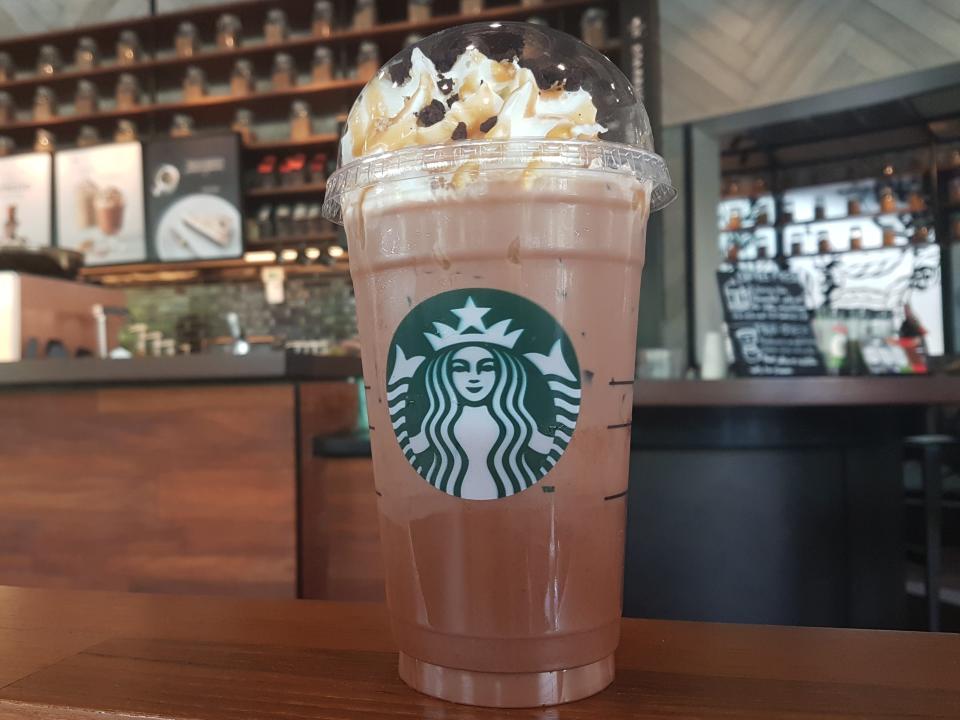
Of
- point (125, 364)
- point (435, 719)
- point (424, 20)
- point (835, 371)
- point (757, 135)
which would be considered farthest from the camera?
point (424, 20)

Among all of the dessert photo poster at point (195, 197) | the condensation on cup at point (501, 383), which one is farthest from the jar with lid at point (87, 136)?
the condensation on cup at point (501, 383)

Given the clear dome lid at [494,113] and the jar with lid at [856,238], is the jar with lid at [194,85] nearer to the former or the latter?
the jar with lid at [856,238]

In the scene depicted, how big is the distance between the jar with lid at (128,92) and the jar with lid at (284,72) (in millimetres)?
942

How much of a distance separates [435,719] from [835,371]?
2.27 meters

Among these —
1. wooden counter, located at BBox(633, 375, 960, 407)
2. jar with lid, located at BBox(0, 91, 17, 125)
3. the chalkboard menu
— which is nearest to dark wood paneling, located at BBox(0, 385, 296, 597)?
wooden counter, located at BBox(633, 375, 960, 407)

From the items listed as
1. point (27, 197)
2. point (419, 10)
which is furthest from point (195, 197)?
point (419, 10)

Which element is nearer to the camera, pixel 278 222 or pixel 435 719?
pixel 435 719

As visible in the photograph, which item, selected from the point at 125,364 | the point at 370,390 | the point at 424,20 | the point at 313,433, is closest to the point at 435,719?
the point at 370,390

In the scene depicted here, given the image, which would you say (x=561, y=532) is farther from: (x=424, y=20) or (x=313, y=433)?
(x=424, y=20)

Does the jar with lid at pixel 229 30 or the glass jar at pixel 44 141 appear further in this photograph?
the glass jar at pixel 44 141

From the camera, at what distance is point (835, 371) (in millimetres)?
2383

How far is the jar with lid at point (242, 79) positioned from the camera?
4.62 m

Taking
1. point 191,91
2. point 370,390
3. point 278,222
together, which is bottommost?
point 370,390

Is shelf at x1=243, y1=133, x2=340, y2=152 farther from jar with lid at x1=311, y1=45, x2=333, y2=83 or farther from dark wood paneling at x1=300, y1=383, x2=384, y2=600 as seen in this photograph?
dark wood paneling at x1=300, y1=383, x2=384, y2=600
